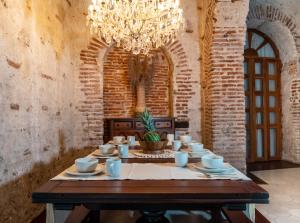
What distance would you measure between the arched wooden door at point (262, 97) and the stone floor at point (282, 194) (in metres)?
1.00

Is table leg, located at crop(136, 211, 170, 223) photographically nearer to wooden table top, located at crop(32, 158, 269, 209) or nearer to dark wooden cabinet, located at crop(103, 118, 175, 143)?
wooden table top, located at crop(32, 158, 269, 209)

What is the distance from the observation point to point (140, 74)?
5594mm

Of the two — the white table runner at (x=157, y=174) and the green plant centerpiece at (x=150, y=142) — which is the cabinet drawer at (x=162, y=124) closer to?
the green plant centerpiece at (x=150, y=142)

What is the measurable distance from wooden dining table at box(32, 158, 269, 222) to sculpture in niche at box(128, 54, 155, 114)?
3871mm

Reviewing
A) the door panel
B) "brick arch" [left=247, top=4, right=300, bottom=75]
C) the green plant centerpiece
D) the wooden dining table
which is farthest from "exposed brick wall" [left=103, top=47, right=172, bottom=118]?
the wooden dining table

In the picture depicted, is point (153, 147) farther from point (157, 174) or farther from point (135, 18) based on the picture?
point (135, 18)

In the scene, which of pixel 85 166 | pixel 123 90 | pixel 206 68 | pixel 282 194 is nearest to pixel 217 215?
pixel 85 166

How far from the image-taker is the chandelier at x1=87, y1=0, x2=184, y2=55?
3.27 metres

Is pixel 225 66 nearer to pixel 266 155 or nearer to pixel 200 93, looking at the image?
pixel 200 93

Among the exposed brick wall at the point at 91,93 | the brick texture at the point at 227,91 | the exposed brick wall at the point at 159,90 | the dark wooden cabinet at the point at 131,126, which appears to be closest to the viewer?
the brick texture at the point at 227,91

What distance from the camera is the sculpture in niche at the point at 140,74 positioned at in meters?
5.50

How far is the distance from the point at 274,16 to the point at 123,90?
3.37 m

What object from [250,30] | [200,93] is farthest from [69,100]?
[250,30]

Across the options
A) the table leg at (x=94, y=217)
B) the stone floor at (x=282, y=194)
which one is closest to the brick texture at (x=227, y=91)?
the stone floor at (x=282, y=194)
